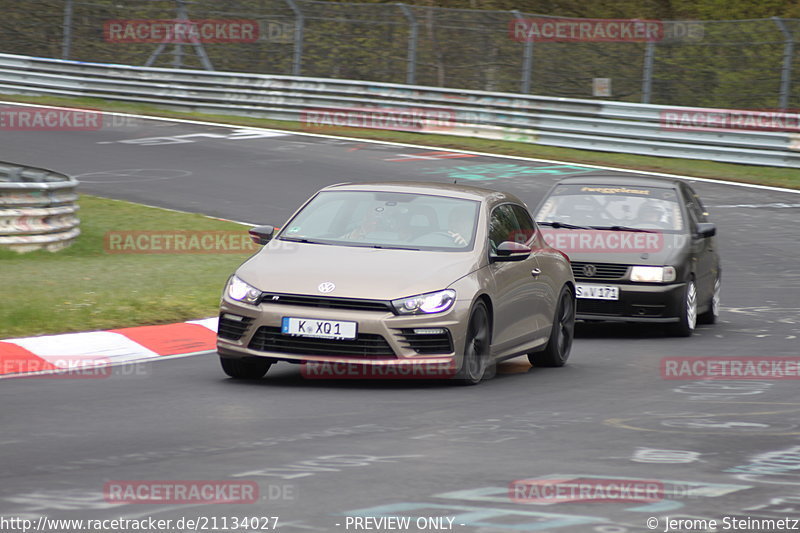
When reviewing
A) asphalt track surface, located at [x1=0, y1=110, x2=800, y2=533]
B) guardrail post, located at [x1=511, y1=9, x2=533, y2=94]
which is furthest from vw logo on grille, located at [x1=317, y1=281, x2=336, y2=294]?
guardrail post, located at [x1=511, y1=9, x2=533, y2=94]

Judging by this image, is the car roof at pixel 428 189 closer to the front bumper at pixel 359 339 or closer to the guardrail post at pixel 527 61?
the front bumper at pixel 359 339

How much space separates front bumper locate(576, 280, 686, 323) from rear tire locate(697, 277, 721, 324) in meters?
1.41

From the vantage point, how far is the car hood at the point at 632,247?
1386 centimetres

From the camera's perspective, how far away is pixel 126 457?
6930 millimetres

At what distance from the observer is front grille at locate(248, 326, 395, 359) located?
9414 mm

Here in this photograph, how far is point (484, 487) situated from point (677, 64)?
85.9ft

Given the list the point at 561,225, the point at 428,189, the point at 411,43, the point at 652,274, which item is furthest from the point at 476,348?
the point at 411,43

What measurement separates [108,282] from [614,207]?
5.36 metres

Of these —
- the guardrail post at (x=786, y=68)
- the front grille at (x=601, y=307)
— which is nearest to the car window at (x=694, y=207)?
the front grille at (x=601, y=307)

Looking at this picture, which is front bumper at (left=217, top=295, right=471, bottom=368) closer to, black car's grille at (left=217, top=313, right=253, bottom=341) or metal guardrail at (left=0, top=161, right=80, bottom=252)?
black car's grille at (left=217, top=313, right=253, bottom=341)

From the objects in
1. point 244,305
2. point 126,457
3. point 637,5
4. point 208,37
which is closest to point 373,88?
point 208,37

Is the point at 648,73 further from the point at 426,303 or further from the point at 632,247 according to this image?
the point at 426,303

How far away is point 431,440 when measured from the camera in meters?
7.65

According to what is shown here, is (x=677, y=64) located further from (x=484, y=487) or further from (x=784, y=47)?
(x=484, y=487)
